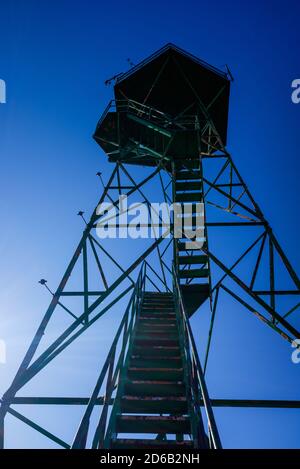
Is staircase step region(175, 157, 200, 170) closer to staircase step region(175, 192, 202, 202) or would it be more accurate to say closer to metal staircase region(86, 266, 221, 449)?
staircase step region(175, 192, 202, 202)

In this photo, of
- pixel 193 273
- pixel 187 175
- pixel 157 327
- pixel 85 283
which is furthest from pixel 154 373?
pixel 187 175

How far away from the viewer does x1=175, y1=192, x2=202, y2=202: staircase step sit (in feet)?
30.2

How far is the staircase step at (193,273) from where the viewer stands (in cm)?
813

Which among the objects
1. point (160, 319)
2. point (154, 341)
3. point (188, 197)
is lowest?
point (154, 341)

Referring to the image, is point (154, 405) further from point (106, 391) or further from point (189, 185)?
point (189, 185)

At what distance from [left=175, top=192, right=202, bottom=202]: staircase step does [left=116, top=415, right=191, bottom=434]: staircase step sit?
6065mm

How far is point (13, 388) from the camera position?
184 inches

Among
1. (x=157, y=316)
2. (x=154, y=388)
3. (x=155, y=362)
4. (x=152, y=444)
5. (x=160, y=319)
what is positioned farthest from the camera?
(x=157, y=316)

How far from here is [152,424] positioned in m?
4.20

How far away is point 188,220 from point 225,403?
449 centimetres

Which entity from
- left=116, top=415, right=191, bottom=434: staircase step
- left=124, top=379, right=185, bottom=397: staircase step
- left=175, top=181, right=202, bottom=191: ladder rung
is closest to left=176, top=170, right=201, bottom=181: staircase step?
left=175, top=181, right=202, bottom=191: ladder rung

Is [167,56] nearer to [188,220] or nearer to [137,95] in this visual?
[137,95]

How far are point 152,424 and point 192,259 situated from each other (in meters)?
4.53
